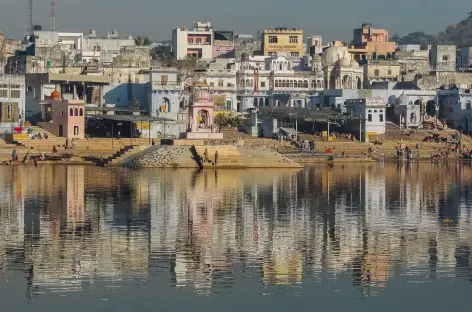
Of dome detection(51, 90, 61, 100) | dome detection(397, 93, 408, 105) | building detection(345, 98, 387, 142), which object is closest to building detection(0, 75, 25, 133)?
dome detection(51, 90, 61, 100)

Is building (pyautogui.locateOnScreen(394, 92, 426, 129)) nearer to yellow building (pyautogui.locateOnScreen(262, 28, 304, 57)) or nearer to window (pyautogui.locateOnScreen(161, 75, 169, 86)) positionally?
window (pyautogui.locateOnScreen(161, 75, 169, 86))

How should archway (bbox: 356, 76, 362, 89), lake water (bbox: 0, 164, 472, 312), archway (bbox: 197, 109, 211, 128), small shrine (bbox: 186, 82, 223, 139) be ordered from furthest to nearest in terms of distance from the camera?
archway (bbox: 356, 76, 362, 89)
archway (bbox: 197, 109, 211, 128)
small shrine (bbox: 186, 82, 223, 139)
lake water (bbox: 0, 164, 472, 312)

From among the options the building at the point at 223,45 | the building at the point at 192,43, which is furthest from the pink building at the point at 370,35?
the building at the point at 192,43

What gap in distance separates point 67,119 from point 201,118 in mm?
8772

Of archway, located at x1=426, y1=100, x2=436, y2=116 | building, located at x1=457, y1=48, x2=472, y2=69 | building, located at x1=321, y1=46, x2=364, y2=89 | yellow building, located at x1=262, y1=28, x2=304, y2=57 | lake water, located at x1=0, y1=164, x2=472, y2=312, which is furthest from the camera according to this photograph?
building, located at x1=457, y1=48, x2=472, y2=69

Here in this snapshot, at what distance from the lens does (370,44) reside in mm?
114688

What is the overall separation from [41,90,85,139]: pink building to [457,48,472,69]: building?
172 feet

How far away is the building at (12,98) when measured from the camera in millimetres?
73875

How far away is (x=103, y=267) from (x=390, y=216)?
1338 cm

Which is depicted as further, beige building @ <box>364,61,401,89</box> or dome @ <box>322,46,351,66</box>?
beige building @ <box>364,61,401,89</box>

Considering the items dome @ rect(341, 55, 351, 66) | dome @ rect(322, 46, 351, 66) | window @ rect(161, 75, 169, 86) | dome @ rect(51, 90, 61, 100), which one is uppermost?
dome @ rect(322, 46, 351, 66)

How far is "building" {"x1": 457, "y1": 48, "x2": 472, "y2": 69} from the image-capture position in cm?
11486

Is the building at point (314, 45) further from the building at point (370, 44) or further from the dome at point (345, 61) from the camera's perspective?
the dome at point (345, 61)

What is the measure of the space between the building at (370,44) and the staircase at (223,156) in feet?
155
